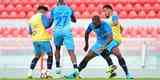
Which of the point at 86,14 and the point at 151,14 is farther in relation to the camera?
the point at 86,14

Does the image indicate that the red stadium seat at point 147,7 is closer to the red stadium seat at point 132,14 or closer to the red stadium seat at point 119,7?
the red stadium seat at point 132,14

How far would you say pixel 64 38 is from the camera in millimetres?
14031

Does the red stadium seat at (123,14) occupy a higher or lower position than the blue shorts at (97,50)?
higher

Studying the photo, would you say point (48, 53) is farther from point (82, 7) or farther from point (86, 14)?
point (82, 7)

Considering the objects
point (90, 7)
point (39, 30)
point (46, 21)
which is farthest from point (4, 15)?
point (46, 21)

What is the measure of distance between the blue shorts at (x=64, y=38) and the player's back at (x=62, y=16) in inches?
5.7

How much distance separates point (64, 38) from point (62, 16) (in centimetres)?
49

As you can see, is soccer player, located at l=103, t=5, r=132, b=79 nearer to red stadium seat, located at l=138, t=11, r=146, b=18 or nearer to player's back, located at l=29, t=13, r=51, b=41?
player's back, located at l=29, t=13, r=51, b=41

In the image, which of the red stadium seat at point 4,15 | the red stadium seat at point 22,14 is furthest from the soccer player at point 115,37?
the red stadium seat at point 4,15

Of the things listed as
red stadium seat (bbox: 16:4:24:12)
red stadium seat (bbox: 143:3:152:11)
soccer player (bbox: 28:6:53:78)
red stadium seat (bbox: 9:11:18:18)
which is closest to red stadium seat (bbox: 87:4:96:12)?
red stadium seat (bbox: 143:3:152:11)

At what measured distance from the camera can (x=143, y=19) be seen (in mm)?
23156

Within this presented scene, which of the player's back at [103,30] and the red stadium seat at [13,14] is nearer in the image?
the player's back at [103,30]

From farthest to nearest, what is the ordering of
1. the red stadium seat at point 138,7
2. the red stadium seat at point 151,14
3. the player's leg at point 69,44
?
the red stadium seat at point 138,7 < the red stadium seat at point 151,14 < the player's leg at point 69,44

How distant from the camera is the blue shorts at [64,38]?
13977mm
